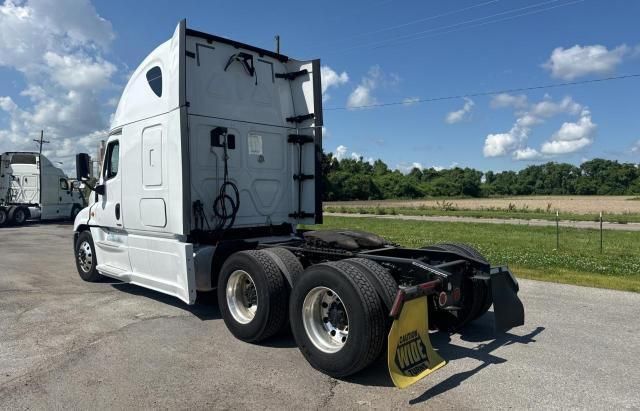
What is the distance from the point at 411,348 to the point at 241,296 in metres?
2.24

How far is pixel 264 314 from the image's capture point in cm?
496

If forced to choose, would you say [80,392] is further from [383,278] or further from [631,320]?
[631,320]

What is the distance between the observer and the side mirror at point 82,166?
25.4ft

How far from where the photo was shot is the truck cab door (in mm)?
7301

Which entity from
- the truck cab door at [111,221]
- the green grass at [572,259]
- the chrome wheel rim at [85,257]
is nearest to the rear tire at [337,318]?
the truck cab door at [111,221]

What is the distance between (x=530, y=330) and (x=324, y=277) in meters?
2.82

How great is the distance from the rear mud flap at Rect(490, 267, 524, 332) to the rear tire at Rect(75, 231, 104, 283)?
6.43 m

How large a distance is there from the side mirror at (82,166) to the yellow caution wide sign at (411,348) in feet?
19.8

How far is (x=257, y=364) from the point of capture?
15.1 feet

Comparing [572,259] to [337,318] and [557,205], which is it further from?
[557,205]

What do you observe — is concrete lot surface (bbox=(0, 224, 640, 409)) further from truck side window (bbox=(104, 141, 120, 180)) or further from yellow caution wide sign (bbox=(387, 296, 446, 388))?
truck side window (bbox=(104, 141, 120, 180))

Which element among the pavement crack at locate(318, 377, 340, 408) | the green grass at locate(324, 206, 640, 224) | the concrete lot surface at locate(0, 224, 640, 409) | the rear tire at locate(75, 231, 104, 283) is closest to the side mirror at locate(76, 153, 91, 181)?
the rear tire at locate(75, 231, 104, 283)

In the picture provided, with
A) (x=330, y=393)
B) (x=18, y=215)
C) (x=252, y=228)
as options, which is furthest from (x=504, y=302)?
(x=18, y=215)

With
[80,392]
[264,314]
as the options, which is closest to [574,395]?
[264,314]
